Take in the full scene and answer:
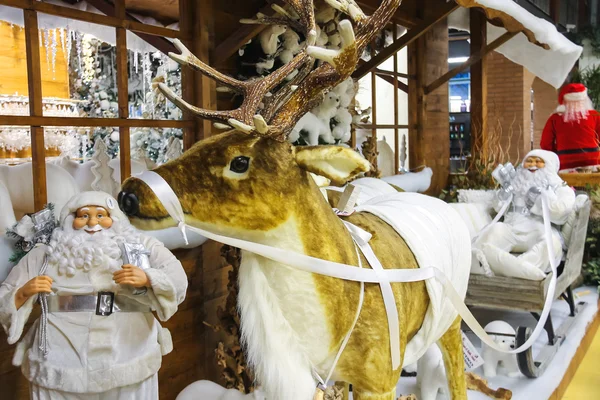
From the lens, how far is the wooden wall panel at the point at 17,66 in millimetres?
2580

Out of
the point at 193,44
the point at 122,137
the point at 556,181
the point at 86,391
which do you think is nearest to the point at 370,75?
the point at 556,181

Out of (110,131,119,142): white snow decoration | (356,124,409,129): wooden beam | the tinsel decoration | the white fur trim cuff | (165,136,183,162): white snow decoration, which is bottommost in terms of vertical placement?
the tinsel decoration

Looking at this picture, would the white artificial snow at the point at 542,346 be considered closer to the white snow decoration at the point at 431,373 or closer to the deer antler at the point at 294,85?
the white snow decoration at the point at 431,373

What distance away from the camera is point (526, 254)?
4277mm

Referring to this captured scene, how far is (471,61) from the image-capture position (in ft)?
19.4

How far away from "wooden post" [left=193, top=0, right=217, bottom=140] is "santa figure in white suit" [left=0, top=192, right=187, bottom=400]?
4.00 ft

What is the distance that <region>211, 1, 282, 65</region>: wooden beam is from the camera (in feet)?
11.1

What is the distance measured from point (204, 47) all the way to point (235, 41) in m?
0.18

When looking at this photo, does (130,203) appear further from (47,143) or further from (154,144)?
(154,144)

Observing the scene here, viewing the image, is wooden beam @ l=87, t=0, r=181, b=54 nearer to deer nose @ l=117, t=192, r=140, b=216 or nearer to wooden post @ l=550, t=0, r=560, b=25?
deer nose @ l=117, t=192, r=140, b=216

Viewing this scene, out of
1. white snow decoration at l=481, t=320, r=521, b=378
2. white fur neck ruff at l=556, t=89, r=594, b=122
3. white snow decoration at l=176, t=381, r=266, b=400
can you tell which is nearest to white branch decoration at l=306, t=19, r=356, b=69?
white snow decoration at l=176, t=381, r=266, b=400

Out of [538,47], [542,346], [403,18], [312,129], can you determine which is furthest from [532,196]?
[403,18]

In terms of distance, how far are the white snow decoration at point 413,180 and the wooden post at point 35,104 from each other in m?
3.06

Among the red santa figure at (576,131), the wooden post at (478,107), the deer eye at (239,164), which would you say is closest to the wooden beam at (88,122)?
the deer eye at (239,164)
